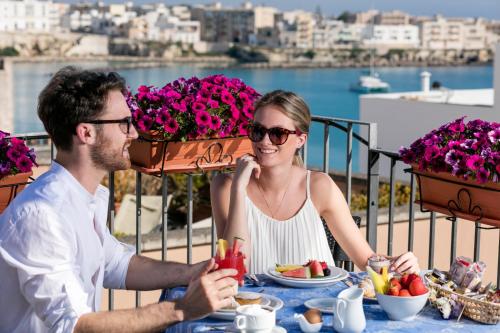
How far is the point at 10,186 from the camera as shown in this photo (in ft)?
10.4

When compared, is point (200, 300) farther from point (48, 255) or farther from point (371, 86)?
point (371, 86)

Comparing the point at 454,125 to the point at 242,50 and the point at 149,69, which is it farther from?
the point at 242,50

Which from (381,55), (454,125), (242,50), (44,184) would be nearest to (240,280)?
(44,184)

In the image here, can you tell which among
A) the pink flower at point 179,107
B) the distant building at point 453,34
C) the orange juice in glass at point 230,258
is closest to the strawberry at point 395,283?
the orange juice in glass at point 230,258

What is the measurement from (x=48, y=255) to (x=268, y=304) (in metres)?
0.59

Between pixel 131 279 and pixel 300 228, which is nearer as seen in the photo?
→ pixel 131 279

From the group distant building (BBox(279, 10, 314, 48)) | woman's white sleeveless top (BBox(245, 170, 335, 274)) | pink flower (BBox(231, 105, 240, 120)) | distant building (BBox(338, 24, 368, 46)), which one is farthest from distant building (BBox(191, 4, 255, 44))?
woman's white sleeveless top (BBox(245, 170, 335, 274))

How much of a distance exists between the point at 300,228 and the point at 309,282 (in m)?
0.65

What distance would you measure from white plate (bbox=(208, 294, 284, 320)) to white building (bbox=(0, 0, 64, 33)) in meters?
125

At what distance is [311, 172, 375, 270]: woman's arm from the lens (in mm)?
Result: 3109

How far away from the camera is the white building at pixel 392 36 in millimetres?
140000

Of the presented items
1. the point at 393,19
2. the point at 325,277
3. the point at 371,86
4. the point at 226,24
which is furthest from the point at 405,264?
the point at 393,19

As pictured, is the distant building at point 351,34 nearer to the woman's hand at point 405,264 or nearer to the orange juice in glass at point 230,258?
the woman's hand at point 405,264

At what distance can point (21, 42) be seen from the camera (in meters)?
112
